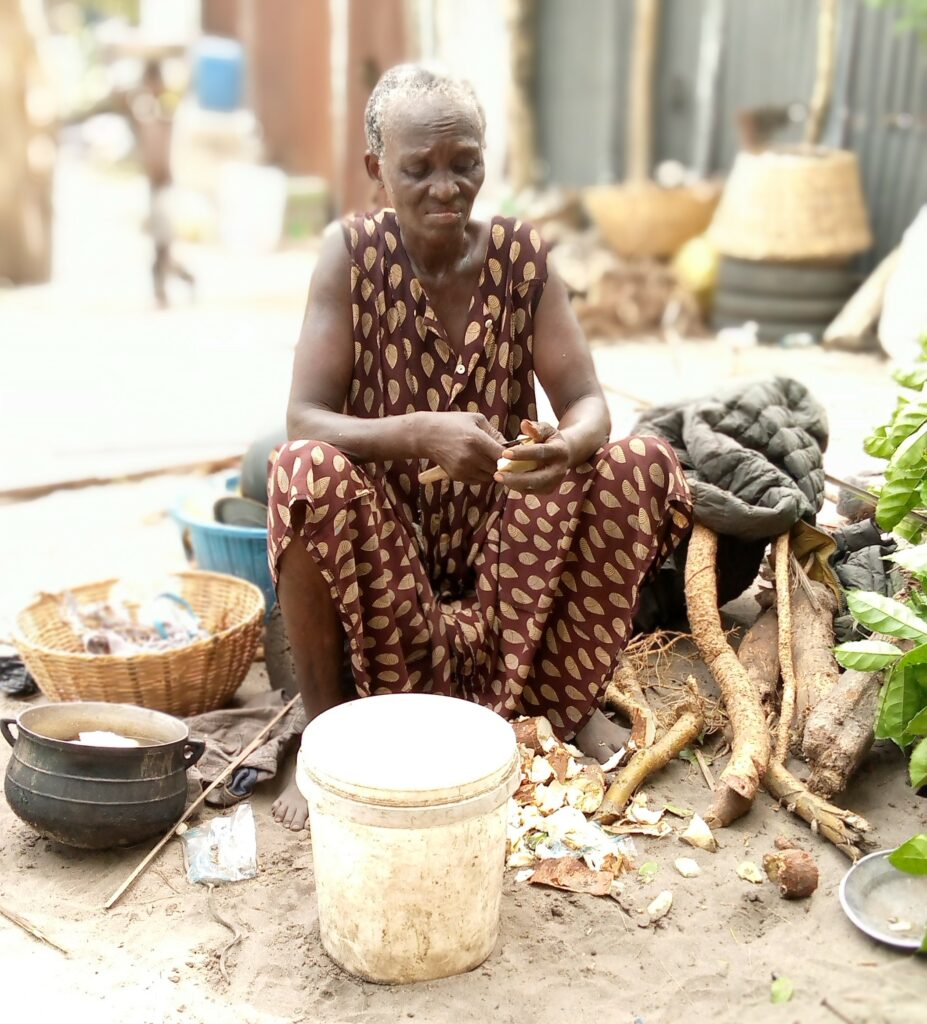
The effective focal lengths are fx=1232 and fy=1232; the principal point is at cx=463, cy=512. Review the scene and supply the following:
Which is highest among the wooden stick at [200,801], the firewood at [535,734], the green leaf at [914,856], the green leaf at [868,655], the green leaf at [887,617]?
the green leaf at [887,617]

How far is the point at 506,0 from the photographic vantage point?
35.8 feet

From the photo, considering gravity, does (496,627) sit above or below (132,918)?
above

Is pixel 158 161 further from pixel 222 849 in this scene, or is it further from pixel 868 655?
pixel 868 655

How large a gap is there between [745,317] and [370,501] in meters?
5.67

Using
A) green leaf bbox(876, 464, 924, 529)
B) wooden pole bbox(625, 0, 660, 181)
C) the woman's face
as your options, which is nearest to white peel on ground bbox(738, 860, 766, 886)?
green leaf bbox(876, 464, 924, 529)

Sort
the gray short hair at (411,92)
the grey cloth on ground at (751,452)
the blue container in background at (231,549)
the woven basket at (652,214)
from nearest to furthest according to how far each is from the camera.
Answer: the gray short hair at (411,92) < the grey cloth on ground at (751,452) < the blue container in background at (231,549) < the woven basket at (652,214)

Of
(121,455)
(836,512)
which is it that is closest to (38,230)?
(121,455)

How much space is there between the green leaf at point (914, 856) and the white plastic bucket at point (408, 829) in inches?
27.9

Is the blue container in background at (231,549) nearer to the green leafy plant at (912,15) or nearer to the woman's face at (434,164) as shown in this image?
the woman's face at (434,164)

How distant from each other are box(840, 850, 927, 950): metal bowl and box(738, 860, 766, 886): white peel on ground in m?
0.17

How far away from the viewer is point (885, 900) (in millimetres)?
2309

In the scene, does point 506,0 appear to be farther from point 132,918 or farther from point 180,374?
point 132,918

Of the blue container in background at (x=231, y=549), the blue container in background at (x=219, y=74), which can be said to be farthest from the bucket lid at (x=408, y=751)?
the blue container in background at (x=219, y=74)

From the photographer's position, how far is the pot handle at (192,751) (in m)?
2.73
